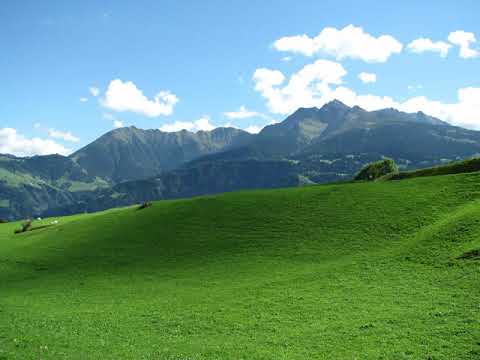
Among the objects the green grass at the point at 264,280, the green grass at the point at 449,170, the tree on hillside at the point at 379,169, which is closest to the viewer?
the green grass at the point at 264,280

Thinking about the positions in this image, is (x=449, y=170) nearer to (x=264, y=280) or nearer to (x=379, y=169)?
(x=264, y=280)

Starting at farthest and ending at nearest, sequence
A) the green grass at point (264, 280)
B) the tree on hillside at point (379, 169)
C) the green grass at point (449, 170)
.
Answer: the tree on hillside at point (379, 169), the green grass at point (449, 170), the green grass at point (264, 280)

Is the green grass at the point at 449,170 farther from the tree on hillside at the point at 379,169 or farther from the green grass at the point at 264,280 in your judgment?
the tree on hillside at the point at 379,169

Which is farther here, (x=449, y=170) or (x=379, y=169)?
(x=379, y=169)

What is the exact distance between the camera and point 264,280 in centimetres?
4538

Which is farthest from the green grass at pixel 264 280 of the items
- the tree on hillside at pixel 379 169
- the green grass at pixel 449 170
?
the tree on hillside at pixel 379 169

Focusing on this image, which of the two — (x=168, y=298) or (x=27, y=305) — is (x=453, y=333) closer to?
(x=168, y=298)

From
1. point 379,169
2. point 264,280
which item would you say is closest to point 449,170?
point 264,280

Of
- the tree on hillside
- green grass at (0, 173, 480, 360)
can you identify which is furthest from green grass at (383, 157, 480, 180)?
the tree on hillside

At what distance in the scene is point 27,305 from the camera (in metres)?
44.4

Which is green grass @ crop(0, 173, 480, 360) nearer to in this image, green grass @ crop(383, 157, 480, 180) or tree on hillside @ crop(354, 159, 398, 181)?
green grass @ crop(383, 157, 480, 180)

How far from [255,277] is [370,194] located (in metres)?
30.2

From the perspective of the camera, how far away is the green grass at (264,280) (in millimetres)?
27484

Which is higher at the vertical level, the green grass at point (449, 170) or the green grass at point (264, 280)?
the green grass at point (449, 170)
